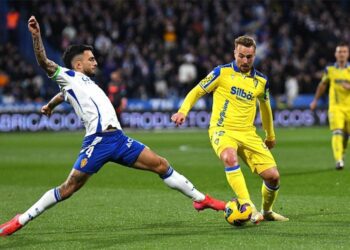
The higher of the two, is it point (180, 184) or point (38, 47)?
point (38, 47)

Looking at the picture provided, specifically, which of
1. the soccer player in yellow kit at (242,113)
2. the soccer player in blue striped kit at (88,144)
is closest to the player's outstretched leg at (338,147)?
the soccer player in yellow kit at (242,113)

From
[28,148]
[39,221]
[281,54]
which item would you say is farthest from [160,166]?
[281,54]

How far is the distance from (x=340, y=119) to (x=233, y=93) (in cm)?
648

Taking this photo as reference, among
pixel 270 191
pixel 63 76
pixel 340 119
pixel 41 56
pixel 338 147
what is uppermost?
pixel 41 56

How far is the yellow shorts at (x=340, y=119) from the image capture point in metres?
15.0

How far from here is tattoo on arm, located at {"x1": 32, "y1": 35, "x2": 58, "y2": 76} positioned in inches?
310

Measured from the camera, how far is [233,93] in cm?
906

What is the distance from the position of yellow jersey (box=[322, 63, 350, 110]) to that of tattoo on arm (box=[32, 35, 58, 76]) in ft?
26.8

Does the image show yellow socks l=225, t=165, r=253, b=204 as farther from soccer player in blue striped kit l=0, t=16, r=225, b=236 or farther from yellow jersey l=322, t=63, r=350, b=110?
yellow jersey l=322, t=63, r=350, b=110

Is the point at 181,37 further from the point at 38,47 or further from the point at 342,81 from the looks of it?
the point at 38,47

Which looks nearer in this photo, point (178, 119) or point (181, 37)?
point (178, 119)

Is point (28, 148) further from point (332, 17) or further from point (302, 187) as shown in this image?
point (332, 17)

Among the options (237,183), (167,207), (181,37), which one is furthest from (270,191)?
(181,37)

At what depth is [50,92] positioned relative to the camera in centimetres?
Answer: 3117
